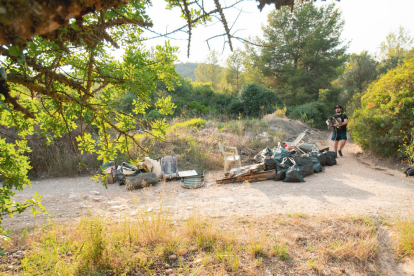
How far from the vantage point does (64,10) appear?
0.84 metres

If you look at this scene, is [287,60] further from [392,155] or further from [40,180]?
[40,180]

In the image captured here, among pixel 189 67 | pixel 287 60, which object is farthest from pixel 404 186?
pixel 189 67

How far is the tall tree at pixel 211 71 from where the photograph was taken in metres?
33.2

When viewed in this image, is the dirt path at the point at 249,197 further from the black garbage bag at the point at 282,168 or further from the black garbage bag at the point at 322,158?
the black garbage bag at the point at 322,158

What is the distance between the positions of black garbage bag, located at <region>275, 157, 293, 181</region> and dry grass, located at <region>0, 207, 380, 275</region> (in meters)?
2.70

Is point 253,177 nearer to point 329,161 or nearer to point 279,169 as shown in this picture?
point 279,169

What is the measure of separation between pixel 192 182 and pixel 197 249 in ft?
11.1

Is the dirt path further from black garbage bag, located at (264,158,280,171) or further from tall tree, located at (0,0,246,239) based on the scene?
tall tree, located at (0,0,246,239)

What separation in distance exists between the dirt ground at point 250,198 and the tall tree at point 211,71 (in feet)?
91.7

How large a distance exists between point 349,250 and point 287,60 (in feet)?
75.1

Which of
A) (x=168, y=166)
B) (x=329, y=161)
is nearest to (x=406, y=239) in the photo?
(x=329, y=161)

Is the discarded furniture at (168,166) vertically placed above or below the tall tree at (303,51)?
below

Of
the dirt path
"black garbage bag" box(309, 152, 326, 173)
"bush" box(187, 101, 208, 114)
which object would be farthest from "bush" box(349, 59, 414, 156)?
"bush" box(187, 101, 208, 114)

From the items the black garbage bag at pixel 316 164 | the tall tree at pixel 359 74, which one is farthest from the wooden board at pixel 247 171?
the tall tree at pixel 359 74
